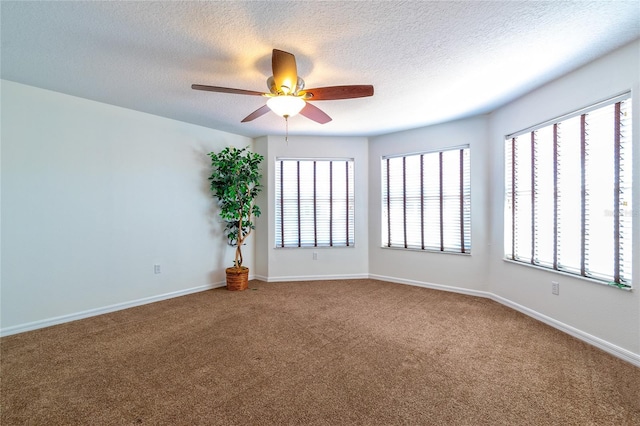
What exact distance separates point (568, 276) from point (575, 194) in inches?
31.3

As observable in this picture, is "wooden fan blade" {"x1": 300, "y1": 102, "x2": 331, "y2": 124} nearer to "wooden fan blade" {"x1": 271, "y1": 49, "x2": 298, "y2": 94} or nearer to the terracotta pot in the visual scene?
"wooden fan blade" {"x1": 271, "y1": 49, "x2": 298, "y2": 94}

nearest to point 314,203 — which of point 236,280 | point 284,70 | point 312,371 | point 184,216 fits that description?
point 236,280

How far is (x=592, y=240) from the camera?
2.51 metres

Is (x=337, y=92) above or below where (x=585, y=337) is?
above

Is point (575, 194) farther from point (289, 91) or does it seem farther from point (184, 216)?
point (184, 216)

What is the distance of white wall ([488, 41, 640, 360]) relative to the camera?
2.16 m

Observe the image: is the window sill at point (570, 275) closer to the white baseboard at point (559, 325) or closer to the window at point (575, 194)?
the window at point (575, 194)

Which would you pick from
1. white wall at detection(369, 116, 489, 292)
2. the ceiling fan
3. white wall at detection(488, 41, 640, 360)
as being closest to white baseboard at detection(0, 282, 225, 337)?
the ceiling fan

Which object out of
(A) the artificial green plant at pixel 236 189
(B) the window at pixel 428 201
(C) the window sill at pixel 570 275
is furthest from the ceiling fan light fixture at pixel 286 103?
(C) the window sill at pixel 570 275

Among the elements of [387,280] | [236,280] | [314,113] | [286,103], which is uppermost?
[314,113]

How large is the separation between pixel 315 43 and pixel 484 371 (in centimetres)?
275

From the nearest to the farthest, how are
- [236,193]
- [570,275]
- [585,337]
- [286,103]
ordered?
→ [286,103] < [585,337] < [570,275] < [236,193]

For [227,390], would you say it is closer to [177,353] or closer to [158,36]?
[177,353]

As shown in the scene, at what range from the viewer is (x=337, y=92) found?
2240mm
